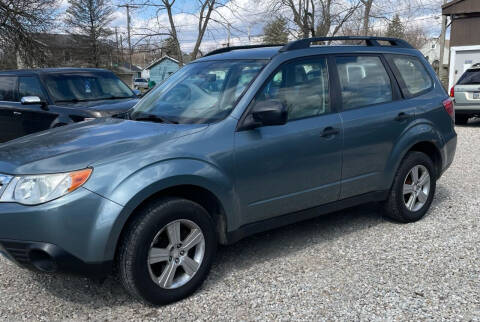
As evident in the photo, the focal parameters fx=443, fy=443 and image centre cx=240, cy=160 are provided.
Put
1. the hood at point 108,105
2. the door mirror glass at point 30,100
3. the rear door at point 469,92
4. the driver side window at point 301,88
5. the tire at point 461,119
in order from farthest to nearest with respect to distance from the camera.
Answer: the tire at point 461,119
the rear door at point 469,92
the door mirror glass at point 30,100
the hood at point 108,105
the driver side window at point 301,88

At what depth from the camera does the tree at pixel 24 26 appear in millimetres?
19094

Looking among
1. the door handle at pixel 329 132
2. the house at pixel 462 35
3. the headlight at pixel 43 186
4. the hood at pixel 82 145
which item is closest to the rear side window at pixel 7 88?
the hood at pixel 82 145

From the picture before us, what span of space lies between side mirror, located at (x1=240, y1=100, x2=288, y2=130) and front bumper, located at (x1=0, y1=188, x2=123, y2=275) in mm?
1197

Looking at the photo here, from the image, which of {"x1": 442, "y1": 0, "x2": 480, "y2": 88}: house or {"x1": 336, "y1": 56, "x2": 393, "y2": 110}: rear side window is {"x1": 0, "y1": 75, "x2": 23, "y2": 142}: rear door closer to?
{"x1": 336, "y1": 56, "x2": 393, "y2": 110}: rear side window

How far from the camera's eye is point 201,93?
3.76 meters

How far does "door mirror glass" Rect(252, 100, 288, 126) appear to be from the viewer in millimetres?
3256

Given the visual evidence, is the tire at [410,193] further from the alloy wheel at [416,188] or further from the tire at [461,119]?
the tire at [461,119]

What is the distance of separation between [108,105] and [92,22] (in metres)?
44.0

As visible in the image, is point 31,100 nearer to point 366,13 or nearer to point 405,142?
point 405,142

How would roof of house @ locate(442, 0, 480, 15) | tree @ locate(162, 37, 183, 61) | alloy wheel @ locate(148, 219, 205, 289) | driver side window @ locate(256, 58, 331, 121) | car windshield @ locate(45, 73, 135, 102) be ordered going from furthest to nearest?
roof of house @ locate(442, 0, 480, 15), tree @ locate(162, 37, 183, 61), car windshield @ locate(45, 73, 135, 102), driver side window @ locate(256, 58, 331, 121), alloy wheel @ locate(148, 219, 205, 289)

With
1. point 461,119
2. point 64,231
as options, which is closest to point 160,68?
point 461,119

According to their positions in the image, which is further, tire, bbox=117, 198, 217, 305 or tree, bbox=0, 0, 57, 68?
tree, bbox=0, 0, 57, 68

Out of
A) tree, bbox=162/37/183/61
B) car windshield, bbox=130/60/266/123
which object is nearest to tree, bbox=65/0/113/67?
tree, bbox=162/37/183/61

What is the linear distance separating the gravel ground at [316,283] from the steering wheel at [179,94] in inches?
56.8
